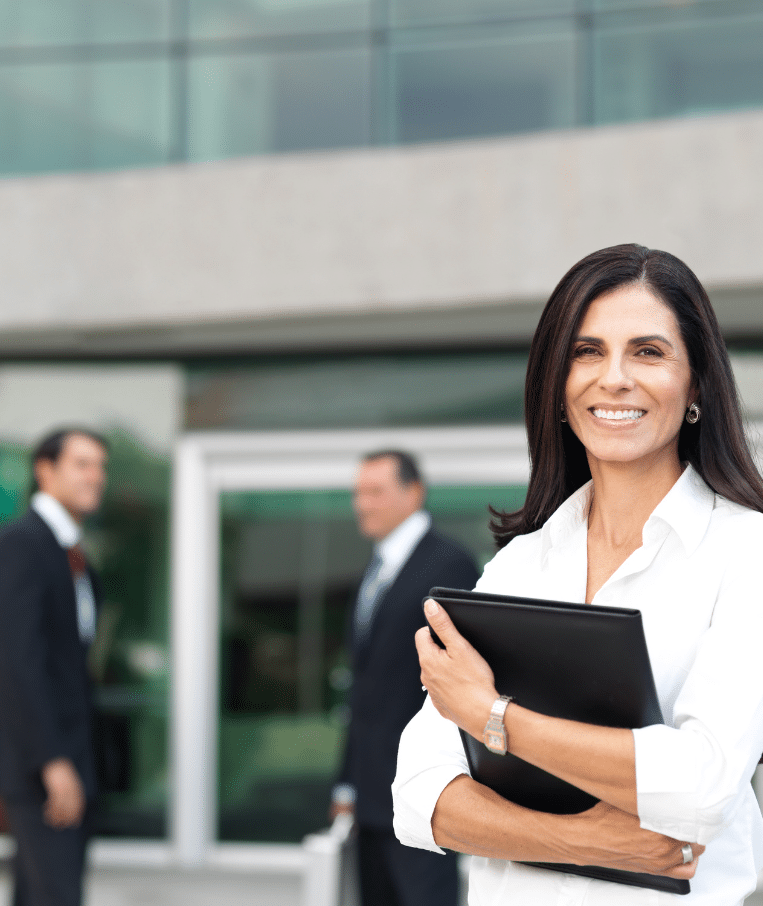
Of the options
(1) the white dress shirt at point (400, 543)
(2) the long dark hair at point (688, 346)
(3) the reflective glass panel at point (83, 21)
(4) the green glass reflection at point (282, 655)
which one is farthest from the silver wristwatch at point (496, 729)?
(3) the reflective glass panel at point (83, 21)

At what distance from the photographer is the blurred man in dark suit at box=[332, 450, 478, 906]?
3.41m

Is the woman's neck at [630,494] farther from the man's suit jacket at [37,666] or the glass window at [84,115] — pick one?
the glass window at [84,115]

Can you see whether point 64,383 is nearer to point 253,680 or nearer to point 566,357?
point 253,680

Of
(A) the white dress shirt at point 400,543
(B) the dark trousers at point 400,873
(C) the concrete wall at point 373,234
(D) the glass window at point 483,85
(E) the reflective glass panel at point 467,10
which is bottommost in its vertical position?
(B) the dark trousers at point 400,873

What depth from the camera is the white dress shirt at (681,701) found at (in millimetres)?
1221

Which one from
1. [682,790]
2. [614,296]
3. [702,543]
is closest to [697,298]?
A: [614,296]

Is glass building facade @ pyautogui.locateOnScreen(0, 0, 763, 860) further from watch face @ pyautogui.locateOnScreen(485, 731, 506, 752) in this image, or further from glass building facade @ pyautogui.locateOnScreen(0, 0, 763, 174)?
watch face @ pyautogui.locateOnScreen(485, 731, 506, 752)

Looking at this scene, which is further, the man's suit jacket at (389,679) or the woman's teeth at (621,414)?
the man's suit jacket at (389,679)

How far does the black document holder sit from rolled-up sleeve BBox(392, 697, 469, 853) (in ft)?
0.34

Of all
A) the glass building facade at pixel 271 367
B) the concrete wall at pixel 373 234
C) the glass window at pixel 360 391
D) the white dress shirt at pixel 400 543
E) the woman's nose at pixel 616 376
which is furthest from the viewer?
the glass window at pixel 360 391

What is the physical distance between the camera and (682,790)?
1.21m

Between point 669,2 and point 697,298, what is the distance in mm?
4532

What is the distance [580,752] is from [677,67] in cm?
487

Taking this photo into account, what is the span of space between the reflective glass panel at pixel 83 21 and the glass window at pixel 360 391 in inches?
82.2
